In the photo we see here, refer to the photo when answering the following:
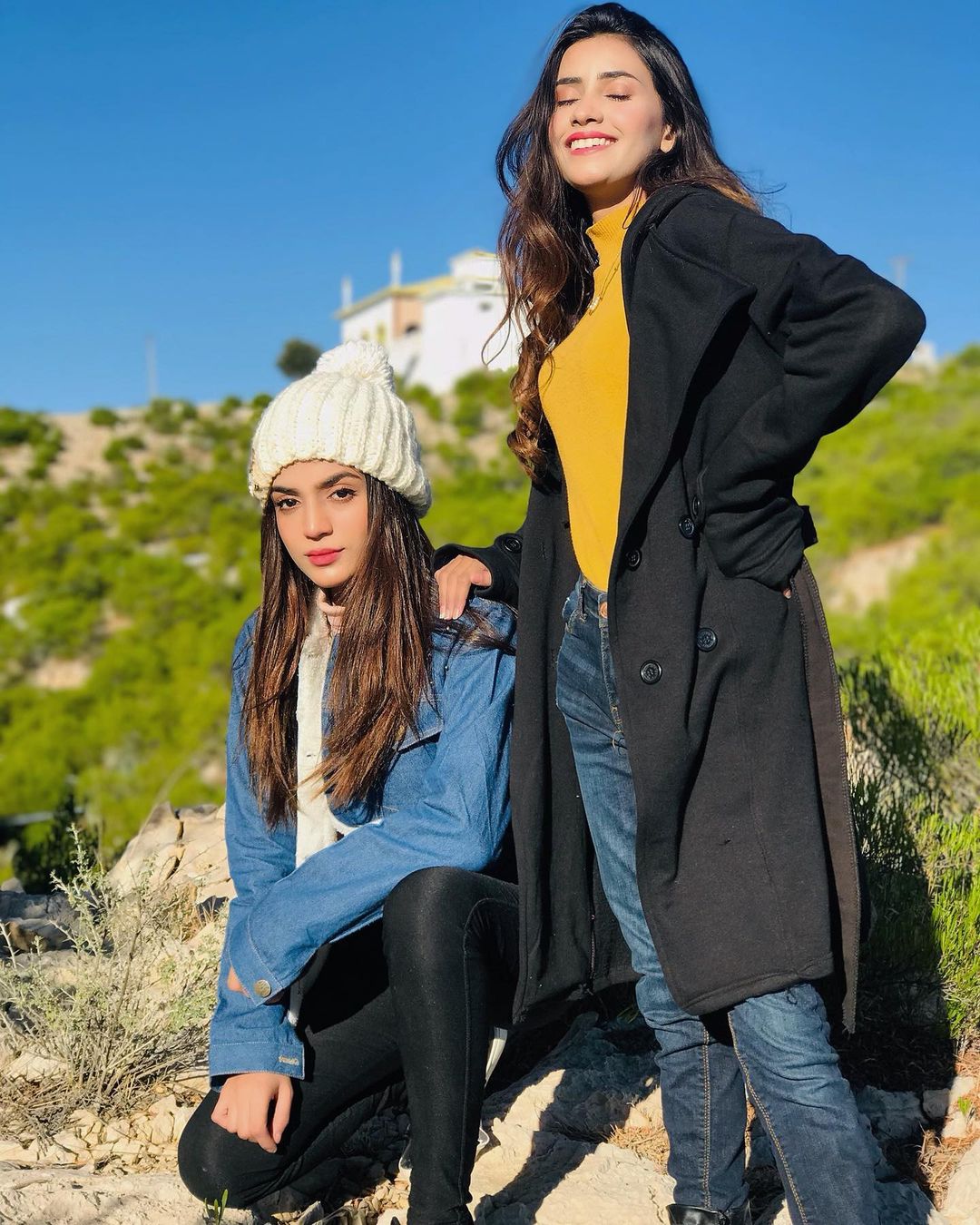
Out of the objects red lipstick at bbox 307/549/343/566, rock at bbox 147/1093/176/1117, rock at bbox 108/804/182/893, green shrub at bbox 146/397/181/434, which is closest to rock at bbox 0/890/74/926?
rock at bbox 108/804/182/893

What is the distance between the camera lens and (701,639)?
1.86m

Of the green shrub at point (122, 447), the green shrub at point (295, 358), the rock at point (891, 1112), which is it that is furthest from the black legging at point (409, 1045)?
the green shrub at point (295, 358)

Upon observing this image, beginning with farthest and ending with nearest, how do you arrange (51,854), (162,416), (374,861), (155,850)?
(162,416)
(51,854)
(155,850)
(374,861)

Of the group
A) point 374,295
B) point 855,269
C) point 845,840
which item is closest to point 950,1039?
point 845,840

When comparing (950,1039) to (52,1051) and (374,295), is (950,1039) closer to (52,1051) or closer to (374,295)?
A: (52,1051)

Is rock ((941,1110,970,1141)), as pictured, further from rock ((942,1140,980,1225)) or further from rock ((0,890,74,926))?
rock ((0,890,74,926))

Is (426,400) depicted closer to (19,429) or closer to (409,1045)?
(19,429)

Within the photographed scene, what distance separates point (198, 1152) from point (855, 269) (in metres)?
1.79

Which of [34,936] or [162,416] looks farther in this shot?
[162,416]

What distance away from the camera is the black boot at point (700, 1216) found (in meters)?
2.02

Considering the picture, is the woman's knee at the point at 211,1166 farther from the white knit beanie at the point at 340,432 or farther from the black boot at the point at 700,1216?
the white knit beanie at the point at 340,432

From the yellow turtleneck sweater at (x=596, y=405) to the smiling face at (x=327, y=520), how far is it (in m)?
0.42

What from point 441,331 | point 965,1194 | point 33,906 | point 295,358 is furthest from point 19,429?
point 965,1194

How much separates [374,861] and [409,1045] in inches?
12.3
